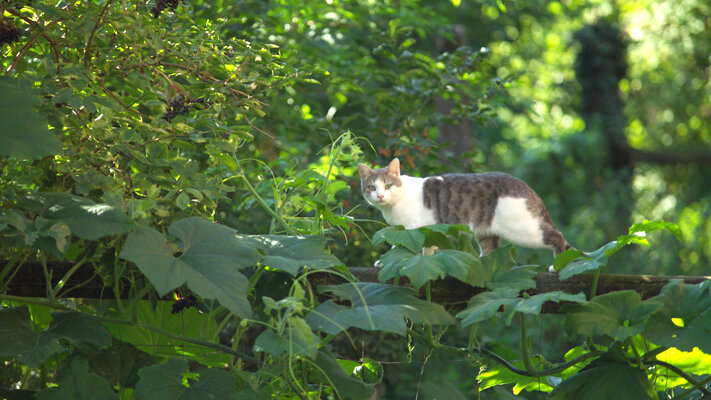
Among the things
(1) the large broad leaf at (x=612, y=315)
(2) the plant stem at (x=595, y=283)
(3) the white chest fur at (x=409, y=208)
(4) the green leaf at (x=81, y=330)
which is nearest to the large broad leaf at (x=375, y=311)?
(1) the large broad leaf at (x=612, y=315)

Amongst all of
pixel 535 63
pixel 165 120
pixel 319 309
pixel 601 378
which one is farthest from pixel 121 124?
pixel 535 63

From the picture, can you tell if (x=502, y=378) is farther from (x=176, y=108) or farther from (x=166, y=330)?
(x=176, y=108)

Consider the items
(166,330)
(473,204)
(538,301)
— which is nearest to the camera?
(538,301)

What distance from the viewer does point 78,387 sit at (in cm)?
156

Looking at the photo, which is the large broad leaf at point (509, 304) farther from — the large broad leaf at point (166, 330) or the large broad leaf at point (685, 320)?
the large broad leaf at point (166, 330)

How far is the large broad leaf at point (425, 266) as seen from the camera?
56.3 inches

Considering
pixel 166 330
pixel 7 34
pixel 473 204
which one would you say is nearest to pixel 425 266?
pixel 166 330

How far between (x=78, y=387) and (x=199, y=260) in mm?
456

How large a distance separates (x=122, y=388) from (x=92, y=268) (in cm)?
31

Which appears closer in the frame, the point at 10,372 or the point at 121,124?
the point at 121,124

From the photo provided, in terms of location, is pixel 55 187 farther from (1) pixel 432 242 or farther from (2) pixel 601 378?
(2) pixel 601 378

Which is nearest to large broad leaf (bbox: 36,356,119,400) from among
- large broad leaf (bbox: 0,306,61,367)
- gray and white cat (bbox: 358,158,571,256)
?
large broad leaf (bbox: 0,306,61,367)

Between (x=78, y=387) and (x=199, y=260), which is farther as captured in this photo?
(x=78, y=387)

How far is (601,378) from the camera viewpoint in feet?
5.36
